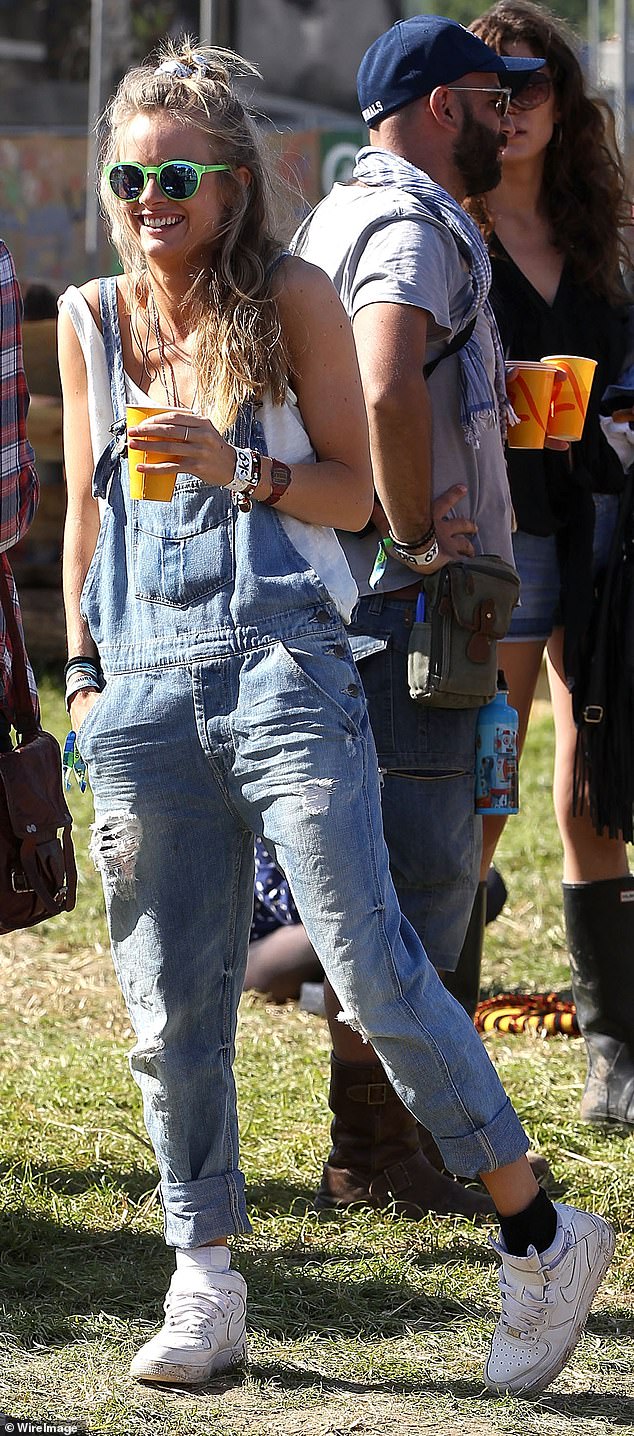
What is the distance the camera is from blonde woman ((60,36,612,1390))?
88.4 inches

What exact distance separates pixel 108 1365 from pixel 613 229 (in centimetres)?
254

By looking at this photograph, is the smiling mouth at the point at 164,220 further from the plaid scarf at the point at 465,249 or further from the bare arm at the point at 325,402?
the plaid scarf at the point at 465,249

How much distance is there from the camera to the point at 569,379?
122 inches

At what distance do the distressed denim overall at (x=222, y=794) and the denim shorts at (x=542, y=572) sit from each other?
1.30 m

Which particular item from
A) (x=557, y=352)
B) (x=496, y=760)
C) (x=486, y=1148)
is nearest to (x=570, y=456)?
(x=557, y=352)

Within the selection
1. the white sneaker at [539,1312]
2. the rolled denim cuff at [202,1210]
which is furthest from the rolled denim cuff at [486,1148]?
the rolled denim cuff at [202,1210]

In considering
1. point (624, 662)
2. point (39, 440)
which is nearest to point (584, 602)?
point (624, 662)

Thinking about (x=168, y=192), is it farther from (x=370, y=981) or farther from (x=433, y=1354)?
(x=433, y=1354)

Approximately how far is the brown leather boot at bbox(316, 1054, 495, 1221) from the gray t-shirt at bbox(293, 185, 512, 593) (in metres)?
0.94

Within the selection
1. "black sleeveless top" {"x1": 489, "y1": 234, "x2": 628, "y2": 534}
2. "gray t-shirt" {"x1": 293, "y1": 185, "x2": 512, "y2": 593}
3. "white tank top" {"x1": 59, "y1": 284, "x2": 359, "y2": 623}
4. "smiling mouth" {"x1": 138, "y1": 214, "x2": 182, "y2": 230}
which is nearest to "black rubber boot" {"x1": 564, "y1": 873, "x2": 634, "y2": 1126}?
"black sleeveless top" {"x1": 489, "y1": 234, "x2": 628, "y2": 534}

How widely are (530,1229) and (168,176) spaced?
1.57 m

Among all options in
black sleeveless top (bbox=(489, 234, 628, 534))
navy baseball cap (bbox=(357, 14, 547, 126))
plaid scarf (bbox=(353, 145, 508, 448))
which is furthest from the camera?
black sleeveless top (bbox=(489, 234, 628, 534))

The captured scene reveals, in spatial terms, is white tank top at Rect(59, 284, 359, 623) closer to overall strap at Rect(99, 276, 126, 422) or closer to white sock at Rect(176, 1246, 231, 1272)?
overall strap at Rect(99, 276, 126, 422)

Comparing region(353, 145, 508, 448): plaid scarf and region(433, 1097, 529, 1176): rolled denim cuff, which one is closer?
region(433, 1097, 529, 1176): rolled denim cuff
